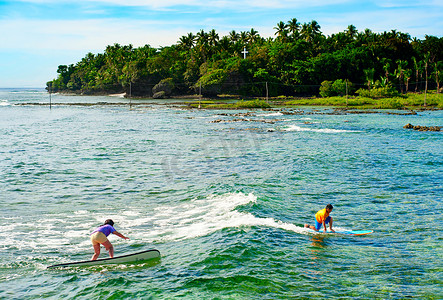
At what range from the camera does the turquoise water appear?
1239cm

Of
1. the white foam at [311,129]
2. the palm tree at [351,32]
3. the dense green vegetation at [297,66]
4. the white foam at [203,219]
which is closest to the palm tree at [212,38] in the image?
the dense green vegetation at [297,66]

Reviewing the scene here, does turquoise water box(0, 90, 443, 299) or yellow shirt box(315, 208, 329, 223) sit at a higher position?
yellow shirt box(315, 208, 329, 223)

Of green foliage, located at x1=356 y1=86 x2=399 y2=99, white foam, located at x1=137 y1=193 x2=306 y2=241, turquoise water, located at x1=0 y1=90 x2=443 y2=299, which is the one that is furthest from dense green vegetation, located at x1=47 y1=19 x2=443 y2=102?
white foam, located at x1=137 y1=193 x2=306 y2=241

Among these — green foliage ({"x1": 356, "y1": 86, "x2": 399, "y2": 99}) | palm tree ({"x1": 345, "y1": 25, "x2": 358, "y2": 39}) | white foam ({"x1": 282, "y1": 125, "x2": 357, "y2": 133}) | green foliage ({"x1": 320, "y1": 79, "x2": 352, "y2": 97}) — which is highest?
palm tree ({"x1": 345, "y1": 25, "x2": 358, "y2": 39})

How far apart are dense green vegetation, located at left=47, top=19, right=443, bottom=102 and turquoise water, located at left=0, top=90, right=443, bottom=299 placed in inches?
3204

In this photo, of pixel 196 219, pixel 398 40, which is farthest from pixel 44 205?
pixel 398 40

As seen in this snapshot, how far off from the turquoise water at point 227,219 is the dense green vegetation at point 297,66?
267 ft

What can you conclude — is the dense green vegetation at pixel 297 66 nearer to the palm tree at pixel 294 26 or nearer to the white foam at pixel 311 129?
the palm tree at pixel 294 26

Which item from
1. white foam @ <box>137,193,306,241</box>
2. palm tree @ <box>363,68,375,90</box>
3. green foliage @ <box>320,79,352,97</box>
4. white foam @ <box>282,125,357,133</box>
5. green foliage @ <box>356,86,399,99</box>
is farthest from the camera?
green foliage @ <box>320,79,352,97</box>

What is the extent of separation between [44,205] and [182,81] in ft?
455

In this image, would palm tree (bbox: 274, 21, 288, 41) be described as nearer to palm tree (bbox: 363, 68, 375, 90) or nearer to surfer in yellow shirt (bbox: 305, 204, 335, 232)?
palm tree (bbox: 363, 68, 375, 90)

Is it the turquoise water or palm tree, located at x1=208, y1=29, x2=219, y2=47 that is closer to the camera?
the turquoise water

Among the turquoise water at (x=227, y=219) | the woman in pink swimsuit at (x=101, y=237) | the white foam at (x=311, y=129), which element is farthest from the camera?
the white foam at (x=311, y=129)

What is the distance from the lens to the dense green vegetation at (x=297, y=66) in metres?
120
